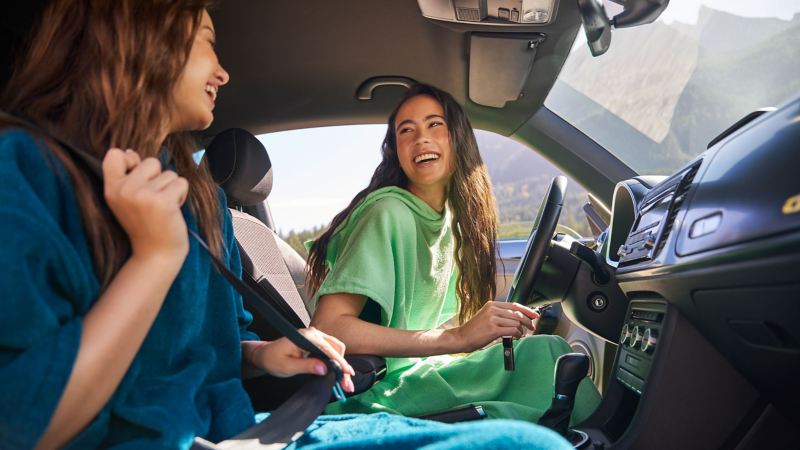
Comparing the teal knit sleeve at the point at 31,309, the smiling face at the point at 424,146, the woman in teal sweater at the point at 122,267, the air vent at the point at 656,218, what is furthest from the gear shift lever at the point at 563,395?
the teal knit sleeve at the point at 31,309

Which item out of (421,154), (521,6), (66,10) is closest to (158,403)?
(66,10)

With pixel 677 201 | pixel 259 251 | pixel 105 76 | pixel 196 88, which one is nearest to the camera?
pixel 105 76

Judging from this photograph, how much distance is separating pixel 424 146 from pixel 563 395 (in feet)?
2.61

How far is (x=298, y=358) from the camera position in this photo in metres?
0.95

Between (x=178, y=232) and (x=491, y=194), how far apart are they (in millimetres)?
1290

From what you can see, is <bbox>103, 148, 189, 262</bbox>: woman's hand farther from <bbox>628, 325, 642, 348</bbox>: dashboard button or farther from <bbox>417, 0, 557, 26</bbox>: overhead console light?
<bbox>417, 0, 557, 26</bbox>: overhead console light

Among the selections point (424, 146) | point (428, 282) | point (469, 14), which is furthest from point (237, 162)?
point (469, 14)

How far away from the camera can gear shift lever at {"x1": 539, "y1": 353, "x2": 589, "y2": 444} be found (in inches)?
46.0

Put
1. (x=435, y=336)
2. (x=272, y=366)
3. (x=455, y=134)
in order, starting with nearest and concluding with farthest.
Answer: (x=272, y=366) → (x=435, y=336) → (x=455, y=134)

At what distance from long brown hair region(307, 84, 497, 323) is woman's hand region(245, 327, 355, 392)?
715 mm

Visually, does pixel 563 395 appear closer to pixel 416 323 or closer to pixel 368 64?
pixel 416 323

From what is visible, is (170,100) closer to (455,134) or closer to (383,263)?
(383,263)

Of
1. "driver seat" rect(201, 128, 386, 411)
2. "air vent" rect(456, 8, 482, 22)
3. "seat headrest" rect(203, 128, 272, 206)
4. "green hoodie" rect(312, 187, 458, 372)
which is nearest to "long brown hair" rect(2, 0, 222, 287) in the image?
"driver seat" rect(201, 128, 386, 411)

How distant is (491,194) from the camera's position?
186cm
